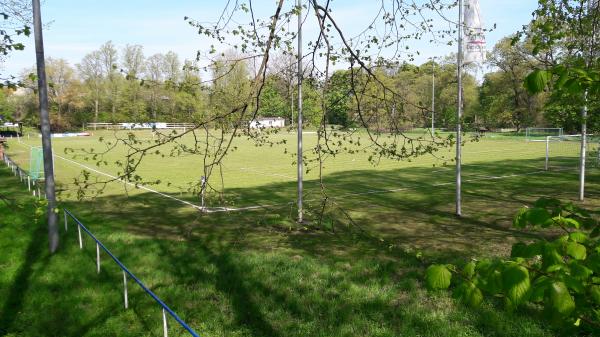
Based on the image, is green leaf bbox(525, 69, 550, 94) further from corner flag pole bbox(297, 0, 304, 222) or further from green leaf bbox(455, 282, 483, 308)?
corner flag pole bbox(297, 0, 304, 222)

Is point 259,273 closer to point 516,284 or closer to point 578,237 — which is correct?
point 578,237

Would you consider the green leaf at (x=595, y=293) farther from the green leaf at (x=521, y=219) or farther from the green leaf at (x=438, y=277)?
the green leaf at (x=438, y=277)

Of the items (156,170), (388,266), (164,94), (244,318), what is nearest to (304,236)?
(388,266)

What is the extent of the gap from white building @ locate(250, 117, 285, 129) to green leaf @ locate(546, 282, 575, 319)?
3762 mm

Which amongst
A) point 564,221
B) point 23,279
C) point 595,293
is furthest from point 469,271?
point 23,279

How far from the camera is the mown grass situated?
20.6ft

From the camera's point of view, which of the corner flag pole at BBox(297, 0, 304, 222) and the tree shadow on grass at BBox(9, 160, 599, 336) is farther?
the tree shadow on grass at BBox(9, 160, 599, 336)

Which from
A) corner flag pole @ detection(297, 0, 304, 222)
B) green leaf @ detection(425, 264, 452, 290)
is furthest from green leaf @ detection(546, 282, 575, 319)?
corner flag pole @ detection(297, 0, 304, 222)

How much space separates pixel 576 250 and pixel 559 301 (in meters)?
0.61

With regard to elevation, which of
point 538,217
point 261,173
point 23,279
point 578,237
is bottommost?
point 23,279

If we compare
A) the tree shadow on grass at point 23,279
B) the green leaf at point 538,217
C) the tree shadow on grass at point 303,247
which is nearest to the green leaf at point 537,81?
the green leaf at point 538,217

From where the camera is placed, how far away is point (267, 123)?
647 cm

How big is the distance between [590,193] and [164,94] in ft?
53.1

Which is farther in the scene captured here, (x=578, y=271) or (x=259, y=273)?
(x=259, y=273)
